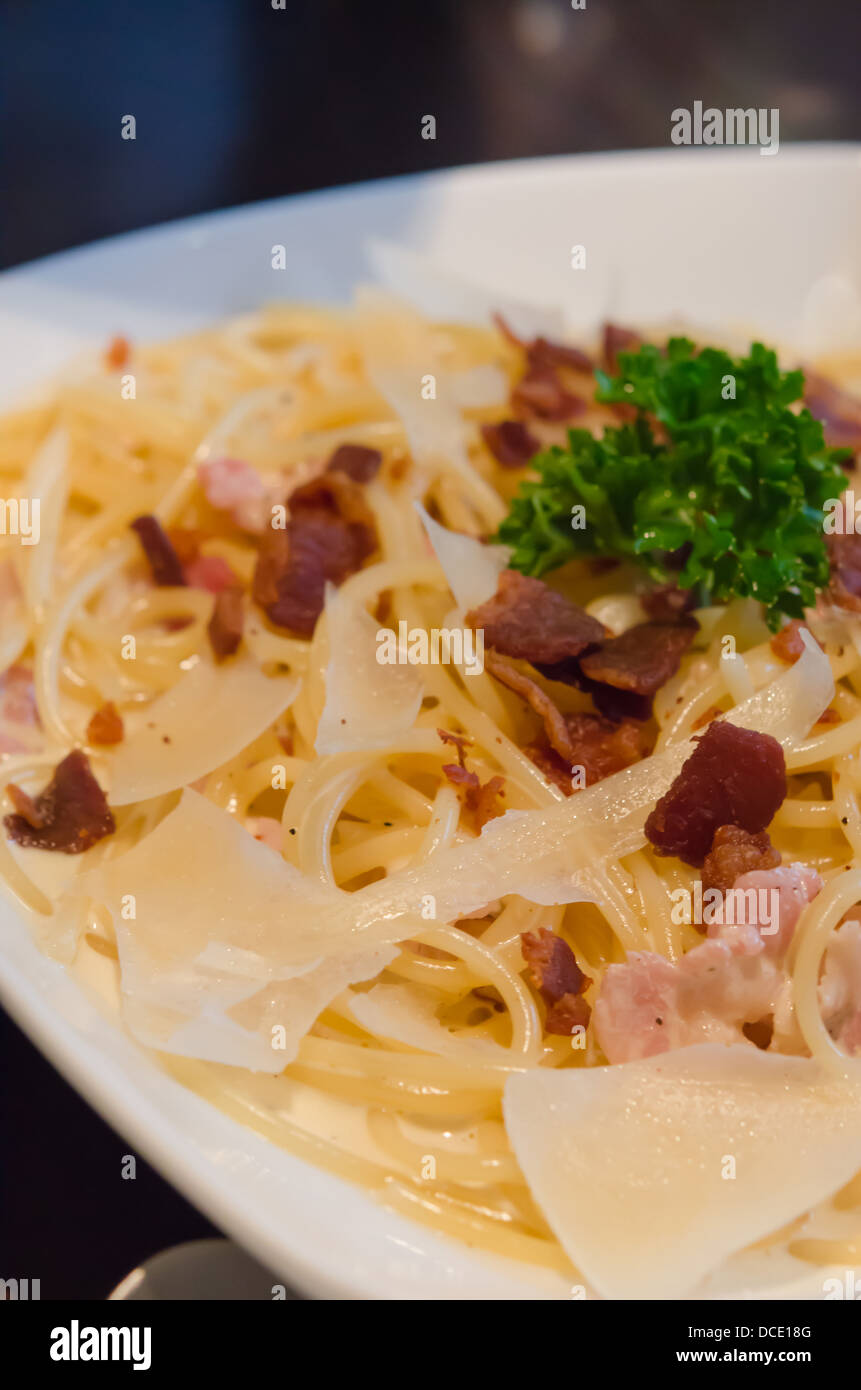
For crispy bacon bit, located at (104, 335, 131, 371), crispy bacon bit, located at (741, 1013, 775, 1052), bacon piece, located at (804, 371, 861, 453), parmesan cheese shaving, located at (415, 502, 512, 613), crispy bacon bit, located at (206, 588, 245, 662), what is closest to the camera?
crispy bacon bit, located at (741, 1013, 775, 1052)

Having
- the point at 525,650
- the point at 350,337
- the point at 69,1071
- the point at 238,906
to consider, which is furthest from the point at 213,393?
the point at 69,1071

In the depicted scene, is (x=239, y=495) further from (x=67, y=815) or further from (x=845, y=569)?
(x=845, y=569)

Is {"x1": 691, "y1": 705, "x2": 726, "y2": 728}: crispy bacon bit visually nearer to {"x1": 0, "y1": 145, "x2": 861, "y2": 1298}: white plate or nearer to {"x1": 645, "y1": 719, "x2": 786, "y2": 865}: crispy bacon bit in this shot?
{"x1": 645, "y1": 719, "x2": 786, "y2": 865}: crispy bacon bit

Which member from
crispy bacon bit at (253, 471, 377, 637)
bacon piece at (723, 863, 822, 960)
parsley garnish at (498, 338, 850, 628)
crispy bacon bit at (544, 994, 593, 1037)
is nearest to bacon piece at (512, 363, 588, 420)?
parsley garnish at (498, 338, 850, 628)

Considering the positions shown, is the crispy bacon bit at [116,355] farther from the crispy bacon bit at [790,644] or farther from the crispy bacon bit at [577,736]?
the crispy bacon bit at [790,644]

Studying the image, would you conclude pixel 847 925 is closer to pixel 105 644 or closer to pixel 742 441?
pixel 742 441

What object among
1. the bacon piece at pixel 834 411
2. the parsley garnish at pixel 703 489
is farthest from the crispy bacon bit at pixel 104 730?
the bacon piece at pixel 834 411
